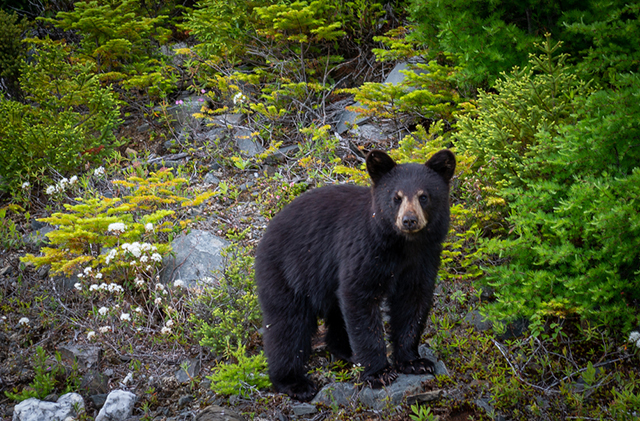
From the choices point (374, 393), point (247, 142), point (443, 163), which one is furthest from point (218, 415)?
point (247, 142)

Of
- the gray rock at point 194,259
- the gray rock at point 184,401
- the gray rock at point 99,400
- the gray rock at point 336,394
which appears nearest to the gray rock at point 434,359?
the gray rock at point 336,394

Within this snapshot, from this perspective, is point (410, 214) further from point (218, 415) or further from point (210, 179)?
point (210, 179)

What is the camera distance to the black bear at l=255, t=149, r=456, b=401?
12.5ft

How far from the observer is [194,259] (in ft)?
19.2

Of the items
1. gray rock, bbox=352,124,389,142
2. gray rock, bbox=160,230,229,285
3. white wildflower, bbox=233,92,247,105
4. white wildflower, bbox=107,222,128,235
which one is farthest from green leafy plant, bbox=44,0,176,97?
white wildflower, bbox=107,222,128,235

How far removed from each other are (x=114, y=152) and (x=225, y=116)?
1882 mm

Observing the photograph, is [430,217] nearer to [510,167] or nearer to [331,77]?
[510,167]

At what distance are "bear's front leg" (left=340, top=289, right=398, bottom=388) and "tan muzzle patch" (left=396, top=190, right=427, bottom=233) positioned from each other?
0.64m

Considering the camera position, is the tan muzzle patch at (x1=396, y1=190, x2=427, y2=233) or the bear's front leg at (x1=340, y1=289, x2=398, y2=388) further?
the bear's front leg at (x1=340, y1=289, x2=398, y2=388)

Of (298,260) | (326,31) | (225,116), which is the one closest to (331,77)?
(326,31)

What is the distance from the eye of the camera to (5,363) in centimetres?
509

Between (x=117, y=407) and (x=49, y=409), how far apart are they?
60cm

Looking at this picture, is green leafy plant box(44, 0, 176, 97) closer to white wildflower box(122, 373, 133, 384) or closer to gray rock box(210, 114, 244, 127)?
gray rock box(210, 114, 244, 127)

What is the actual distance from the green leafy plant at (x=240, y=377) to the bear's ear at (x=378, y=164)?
5.88 ft
